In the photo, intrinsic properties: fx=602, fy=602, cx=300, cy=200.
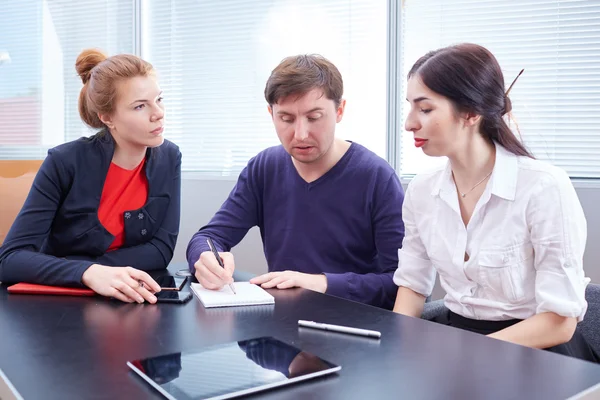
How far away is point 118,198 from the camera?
1.83m

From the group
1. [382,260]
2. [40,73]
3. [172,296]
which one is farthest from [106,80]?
[40,73]

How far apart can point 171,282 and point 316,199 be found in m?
0.58

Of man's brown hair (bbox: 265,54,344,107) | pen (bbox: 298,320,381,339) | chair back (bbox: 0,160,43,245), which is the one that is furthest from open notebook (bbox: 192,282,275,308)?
chair back (bbox: 0,160,43,245)

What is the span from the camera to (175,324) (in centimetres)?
113

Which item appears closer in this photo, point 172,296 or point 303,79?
point 172,296

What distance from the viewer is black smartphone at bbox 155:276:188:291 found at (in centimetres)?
142

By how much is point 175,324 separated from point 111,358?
0.72ft

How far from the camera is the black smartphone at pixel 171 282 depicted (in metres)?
1.42

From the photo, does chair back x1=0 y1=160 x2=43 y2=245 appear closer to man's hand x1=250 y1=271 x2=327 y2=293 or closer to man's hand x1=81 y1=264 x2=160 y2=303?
man's hand x1=81 y1=264 x2=160 y2=303

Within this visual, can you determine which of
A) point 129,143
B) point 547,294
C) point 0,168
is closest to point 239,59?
point 0,168

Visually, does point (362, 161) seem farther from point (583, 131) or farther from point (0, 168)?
point (0, 168)

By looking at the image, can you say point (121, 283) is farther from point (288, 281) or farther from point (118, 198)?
point (118, 198)

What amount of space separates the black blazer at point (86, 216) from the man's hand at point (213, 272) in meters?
0.36

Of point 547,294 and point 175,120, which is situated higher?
point 175,120
